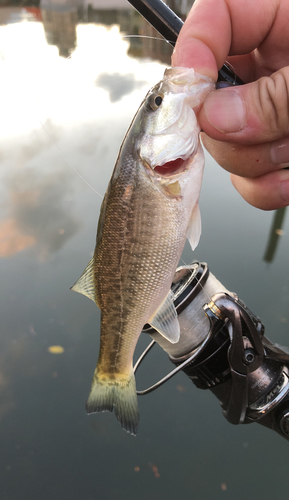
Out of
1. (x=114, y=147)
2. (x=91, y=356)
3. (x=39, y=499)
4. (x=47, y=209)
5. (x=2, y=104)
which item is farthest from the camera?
(x=2, y=104)

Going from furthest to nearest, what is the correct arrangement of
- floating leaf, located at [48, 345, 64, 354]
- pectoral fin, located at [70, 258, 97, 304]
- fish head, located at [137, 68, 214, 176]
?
floating leaf, located at [48, 345, 64, 354] < pectoral fin, located at [70, 258, 97, 304] < fish head, located at [137, 68, 214, 176]

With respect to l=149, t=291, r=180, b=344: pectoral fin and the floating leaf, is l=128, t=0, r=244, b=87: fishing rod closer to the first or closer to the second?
l=149, t=291, r=180, b=344: pectoral fin

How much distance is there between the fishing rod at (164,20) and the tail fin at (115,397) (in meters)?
1.08

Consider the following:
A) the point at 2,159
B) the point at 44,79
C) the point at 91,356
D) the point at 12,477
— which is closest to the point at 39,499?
the point at 12,477

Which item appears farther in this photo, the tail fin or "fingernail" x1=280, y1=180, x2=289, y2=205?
"fingernail" x1=280, y1=180, x2=289, y2=205

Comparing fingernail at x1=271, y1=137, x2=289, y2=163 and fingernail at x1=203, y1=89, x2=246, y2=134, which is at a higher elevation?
fingernail at x1=203, y1=89, x2=246, y2=134

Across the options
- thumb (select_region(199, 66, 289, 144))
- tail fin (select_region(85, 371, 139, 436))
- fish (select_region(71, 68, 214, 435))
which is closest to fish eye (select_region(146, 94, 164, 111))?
fish (select_region(71, 68, 214, 435))

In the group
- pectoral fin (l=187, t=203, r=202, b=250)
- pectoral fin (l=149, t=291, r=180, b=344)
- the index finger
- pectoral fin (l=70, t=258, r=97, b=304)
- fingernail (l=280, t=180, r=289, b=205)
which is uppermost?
the index finger

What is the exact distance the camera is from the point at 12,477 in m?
1.83

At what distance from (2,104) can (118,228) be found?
329cm

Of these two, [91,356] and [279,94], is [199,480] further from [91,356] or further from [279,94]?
[279,94]

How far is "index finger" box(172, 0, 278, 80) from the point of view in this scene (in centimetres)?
104

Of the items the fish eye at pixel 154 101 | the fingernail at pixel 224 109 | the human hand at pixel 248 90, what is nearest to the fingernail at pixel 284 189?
the human hand at pixel 248 90

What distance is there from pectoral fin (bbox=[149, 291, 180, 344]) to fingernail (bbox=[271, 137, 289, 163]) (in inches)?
28.1
